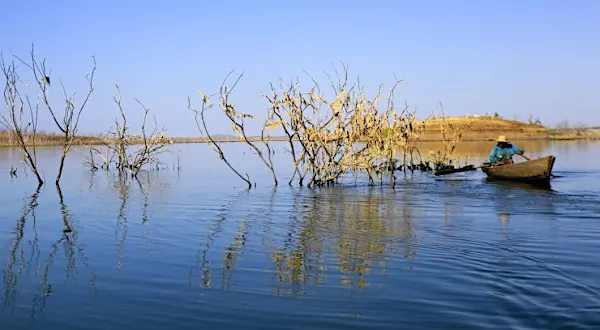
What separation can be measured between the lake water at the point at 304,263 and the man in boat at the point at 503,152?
4.78m

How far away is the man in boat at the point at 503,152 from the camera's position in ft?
71.6

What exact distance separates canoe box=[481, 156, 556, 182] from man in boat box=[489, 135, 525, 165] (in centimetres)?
70

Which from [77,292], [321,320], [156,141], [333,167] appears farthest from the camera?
[156,141]

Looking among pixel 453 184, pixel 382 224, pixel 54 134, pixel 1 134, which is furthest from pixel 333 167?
pixel 54 134

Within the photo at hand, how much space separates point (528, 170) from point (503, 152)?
1753 millimetres

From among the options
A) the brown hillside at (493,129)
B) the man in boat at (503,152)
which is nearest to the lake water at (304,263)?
the man in boat at (503,152)

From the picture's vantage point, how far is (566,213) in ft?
44.7

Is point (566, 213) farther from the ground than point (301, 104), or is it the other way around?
point (301, 104)

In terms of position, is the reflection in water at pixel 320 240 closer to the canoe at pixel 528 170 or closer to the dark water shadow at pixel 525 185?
the dark water shadow at pixel 525 185

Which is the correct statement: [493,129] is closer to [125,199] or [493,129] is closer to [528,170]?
[528,170]

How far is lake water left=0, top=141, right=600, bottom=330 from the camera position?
620 cm

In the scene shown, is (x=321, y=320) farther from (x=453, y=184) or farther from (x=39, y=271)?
(x=453, y=184)

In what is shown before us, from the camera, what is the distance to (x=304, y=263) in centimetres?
866

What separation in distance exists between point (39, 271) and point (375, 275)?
4695 mm
